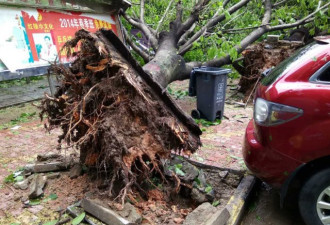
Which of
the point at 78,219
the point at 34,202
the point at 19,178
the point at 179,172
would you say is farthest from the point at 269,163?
the point at 19,178

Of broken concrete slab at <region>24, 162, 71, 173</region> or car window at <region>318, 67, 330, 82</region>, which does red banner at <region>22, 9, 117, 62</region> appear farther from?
car window at <region>318, 67, 330, 82</region>

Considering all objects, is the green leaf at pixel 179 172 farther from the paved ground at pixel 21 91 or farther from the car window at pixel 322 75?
the paved ground at pixel 21 91

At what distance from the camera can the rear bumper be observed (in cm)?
266

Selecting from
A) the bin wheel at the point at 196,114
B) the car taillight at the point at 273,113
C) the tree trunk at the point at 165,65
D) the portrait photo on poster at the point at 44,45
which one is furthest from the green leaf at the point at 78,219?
the portrait photo on poster at the point at 44,45

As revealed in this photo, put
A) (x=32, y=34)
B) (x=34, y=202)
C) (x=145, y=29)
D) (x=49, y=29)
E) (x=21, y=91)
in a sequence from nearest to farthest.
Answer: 1. (x=34, y=202)
2. (x=32, y=34)
3. (x=49, y=29)
4. (x=145, y=29)
5. (x=21, y=91)

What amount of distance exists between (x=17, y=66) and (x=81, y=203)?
4026mm

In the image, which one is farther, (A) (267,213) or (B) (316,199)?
(A) (267,213)

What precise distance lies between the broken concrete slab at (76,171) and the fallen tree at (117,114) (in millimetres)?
392

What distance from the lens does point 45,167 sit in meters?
3.58

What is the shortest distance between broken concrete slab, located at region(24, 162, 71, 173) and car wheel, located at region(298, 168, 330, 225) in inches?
113

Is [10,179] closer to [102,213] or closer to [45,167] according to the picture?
[45,167]

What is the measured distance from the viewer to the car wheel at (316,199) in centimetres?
255

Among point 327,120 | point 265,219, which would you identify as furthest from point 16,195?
point 327,120

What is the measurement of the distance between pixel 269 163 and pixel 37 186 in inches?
103
